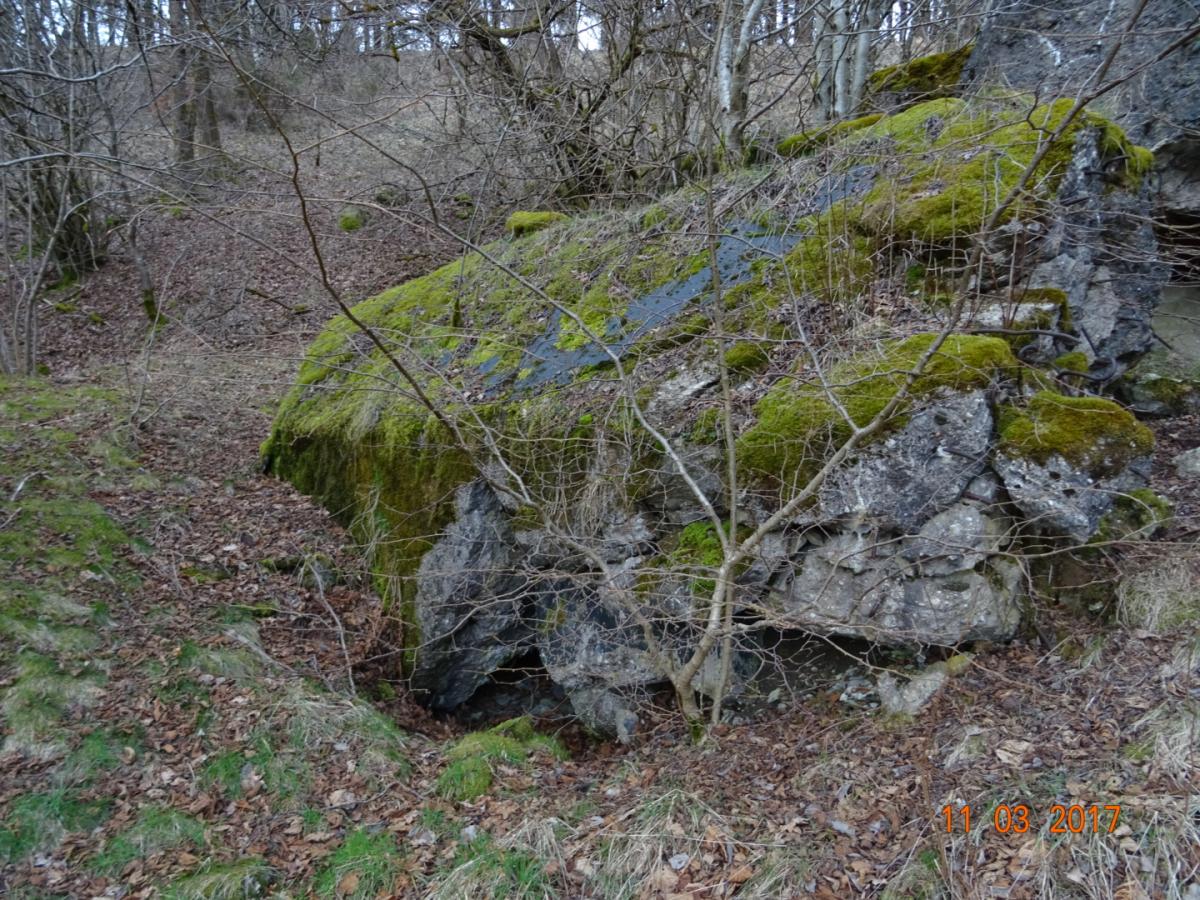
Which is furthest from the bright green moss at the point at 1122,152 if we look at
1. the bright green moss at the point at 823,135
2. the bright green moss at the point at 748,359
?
the bright green moss at the point at 748,359

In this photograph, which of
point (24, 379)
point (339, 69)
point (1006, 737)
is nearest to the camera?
point (1006, 737)

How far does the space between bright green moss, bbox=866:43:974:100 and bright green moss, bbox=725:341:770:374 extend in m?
3.76

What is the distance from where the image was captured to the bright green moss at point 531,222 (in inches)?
279

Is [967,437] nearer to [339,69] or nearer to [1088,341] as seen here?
[1088,341]

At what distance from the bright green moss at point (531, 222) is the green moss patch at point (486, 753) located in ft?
14.4

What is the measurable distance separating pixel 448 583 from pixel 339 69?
12.7 metres

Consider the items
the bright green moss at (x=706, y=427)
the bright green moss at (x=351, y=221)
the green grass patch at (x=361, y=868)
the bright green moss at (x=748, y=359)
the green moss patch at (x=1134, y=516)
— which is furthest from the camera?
the bright green moss at (x=351, y=221)

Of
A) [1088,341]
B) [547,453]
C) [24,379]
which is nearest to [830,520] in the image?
[547,453]

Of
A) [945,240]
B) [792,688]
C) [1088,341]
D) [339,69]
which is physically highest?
[339,69]

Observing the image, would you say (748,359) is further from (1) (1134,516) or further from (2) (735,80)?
(2) (735,80)

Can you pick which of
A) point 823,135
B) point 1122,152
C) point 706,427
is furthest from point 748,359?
point 823,135

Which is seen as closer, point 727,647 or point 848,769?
point 848,769

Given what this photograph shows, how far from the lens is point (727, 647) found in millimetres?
3742
